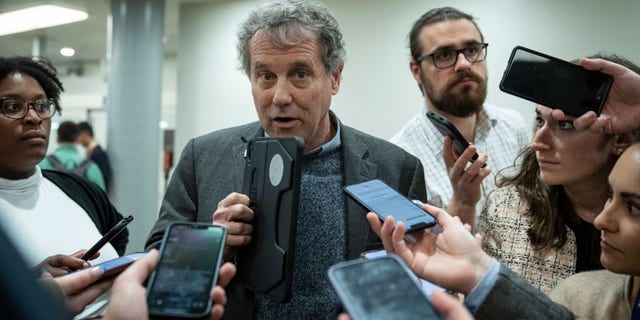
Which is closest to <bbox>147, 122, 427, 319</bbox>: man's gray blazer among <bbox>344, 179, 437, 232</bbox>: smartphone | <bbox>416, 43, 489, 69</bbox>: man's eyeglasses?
<bbox>344, 179, 437, 232</bbox>: smartphone

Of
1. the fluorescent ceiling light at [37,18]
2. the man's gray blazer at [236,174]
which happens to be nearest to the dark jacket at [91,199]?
the man's gray blazer at [236,174]

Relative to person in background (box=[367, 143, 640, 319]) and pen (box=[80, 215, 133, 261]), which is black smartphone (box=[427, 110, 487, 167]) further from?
pen (box=[80, 215, 133, 261])

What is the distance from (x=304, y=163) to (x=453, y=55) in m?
1.07

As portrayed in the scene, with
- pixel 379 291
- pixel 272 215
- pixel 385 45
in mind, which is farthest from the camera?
pixel 385 45

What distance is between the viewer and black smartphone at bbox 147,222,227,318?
0.88 m

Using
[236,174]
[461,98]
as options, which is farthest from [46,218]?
[461,98]

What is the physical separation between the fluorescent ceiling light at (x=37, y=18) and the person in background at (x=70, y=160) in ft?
7.19

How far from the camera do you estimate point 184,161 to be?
1.63 m

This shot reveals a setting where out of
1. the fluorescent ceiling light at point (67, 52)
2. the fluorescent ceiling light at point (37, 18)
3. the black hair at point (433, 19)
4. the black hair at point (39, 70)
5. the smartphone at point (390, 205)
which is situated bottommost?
the smartphone at point (390, 205)

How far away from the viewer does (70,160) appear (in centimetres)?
442

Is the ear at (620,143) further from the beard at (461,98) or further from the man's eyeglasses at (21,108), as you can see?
the man's eyeglasses at (21,108)

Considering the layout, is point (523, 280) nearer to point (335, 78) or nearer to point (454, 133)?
point (454, 133)

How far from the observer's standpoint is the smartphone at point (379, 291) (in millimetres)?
763

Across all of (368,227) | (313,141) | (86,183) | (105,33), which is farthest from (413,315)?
(105,33)
